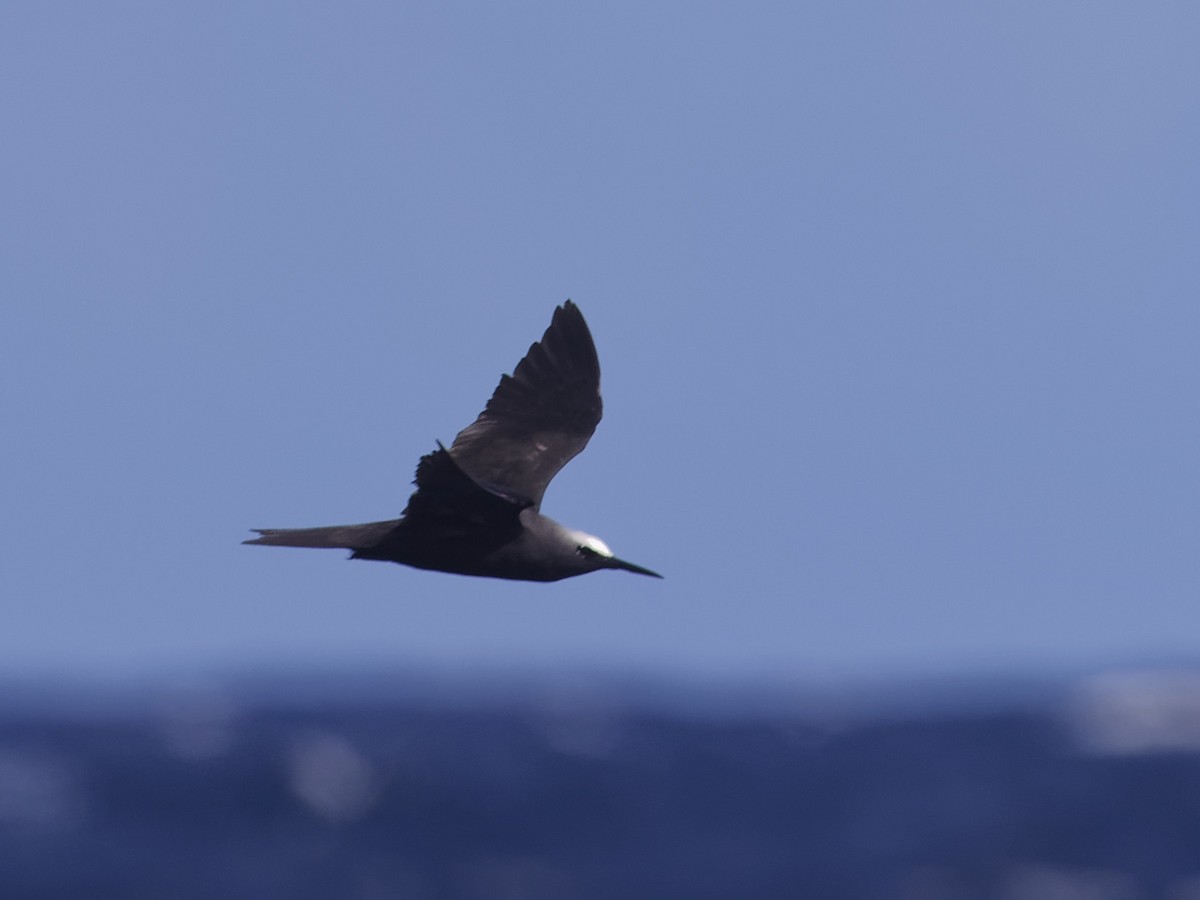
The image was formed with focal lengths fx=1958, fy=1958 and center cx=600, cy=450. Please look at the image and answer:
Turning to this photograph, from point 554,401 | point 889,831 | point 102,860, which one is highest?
point 554,401

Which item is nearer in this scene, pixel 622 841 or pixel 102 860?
pixel 102 860

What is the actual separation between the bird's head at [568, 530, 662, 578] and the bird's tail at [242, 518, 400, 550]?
148cm

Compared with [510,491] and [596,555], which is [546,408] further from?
[596,555]

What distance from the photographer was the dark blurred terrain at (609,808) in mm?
41500

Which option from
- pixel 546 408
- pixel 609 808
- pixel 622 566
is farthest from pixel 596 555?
pixel 609 808

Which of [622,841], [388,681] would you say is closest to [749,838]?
[622,841]

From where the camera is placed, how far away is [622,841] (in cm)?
4616

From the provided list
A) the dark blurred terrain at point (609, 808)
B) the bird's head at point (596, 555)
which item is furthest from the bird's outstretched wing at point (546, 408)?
the dark blurred terrain at point (609, 808)

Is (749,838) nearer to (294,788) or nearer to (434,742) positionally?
(294,788)

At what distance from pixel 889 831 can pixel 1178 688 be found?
39838mm

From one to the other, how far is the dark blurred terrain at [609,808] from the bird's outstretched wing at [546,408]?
905 inches

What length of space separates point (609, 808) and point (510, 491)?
113 feet

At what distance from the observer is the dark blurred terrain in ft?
136

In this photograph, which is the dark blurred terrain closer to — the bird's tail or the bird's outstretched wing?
the bird's outstretched wing
